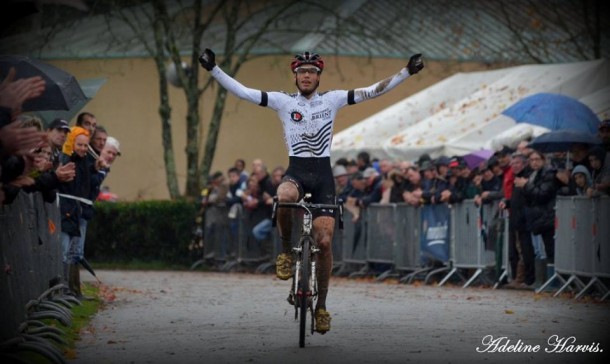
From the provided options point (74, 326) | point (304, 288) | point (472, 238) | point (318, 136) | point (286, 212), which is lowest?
point (74, 326)

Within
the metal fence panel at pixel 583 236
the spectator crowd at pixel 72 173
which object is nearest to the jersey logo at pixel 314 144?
the spectator crowd at pixel 72 173

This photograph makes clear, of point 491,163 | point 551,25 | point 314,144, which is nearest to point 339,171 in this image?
point 491,163

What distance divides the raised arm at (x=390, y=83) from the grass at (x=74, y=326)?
3.28m

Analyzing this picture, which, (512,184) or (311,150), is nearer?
(311,150)

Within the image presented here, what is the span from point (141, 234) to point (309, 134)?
64.1 ft

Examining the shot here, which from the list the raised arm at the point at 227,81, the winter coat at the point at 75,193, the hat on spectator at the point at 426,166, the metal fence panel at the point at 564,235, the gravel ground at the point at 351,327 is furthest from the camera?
the hat on spectator at the point at 426,166

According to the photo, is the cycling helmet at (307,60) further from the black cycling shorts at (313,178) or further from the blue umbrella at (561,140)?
the blue umbrella at (561,140)

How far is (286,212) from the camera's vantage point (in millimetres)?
13172

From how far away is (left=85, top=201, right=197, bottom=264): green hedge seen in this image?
106ft

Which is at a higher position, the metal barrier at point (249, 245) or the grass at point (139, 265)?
the metal barrier at point (249, 245)

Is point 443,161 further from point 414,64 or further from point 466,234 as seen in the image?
point 414,64

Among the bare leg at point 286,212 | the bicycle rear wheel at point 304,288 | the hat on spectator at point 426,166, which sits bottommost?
the bicycle rear wheel at point 304,288

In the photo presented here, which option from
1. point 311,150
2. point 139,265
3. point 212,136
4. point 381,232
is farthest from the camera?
point 212,136

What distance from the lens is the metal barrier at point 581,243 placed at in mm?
18625
